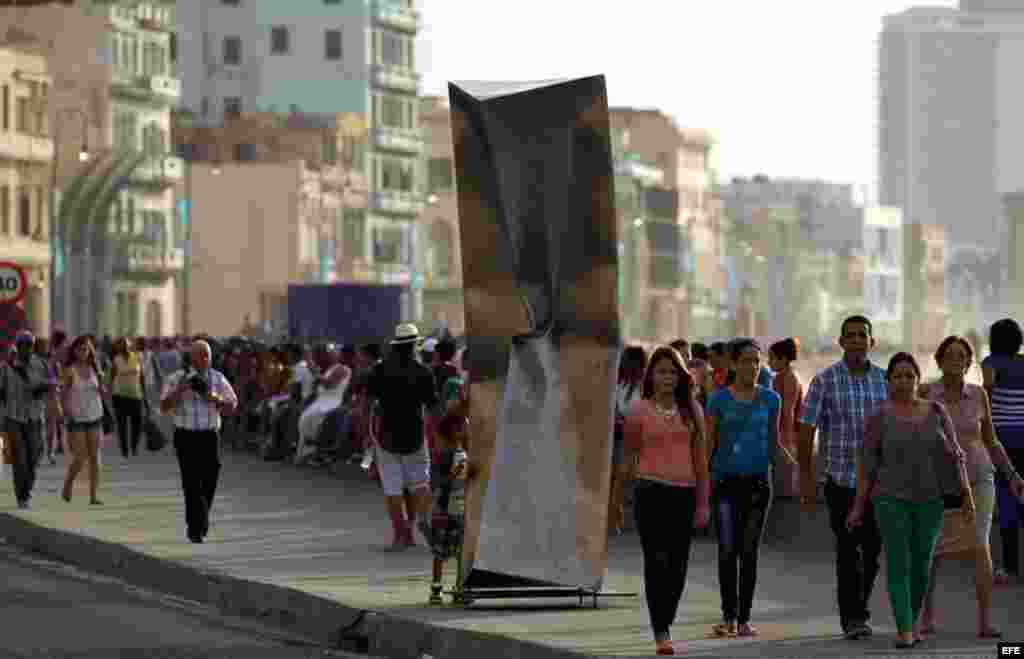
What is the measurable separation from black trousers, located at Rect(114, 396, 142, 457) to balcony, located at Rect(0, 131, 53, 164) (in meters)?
60.0

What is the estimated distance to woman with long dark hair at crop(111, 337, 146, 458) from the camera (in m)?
45.2

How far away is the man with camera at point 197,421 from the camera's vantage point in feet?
87.2

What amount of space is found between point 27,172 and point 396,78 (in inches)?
2070

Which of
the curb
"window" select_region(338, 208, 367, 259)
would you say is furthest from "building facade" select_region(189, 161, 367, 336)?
the curb

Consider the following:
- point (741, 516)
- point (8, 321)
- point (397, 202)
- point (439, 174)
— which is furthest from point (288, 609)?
point (439, 174)

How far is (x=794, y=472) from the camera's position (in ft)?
89.5

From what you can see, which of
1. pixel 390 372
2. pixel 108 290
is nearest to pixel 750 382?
pixel 390 372

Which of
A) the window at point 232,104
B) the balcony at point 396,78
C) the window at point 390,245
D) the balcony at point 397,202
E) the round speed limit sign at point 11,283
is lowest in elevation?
the round speed limit sign at point 11,283

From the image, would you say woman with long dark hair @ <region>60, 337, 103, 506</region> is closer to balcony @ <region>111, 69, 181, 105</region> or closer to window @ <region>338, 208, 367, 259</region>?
balcony @ <region>111, 69, 181, 105</region>

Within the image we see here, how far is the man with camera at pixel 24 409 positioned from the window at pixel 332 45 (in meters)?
126

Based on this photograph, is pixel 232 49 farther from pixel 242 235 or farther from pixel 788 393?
pixel 788 393

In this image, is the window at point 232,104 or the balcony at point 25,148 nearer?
the balcony at point 25,148

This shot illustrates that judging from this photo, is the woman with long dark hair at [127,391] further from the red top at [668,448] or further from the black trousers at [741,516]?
the red top at [668,448]

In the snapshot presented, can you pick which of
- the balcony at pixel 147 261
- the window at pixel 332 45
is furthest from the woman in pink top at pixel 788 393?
the window at pixel 332 45
